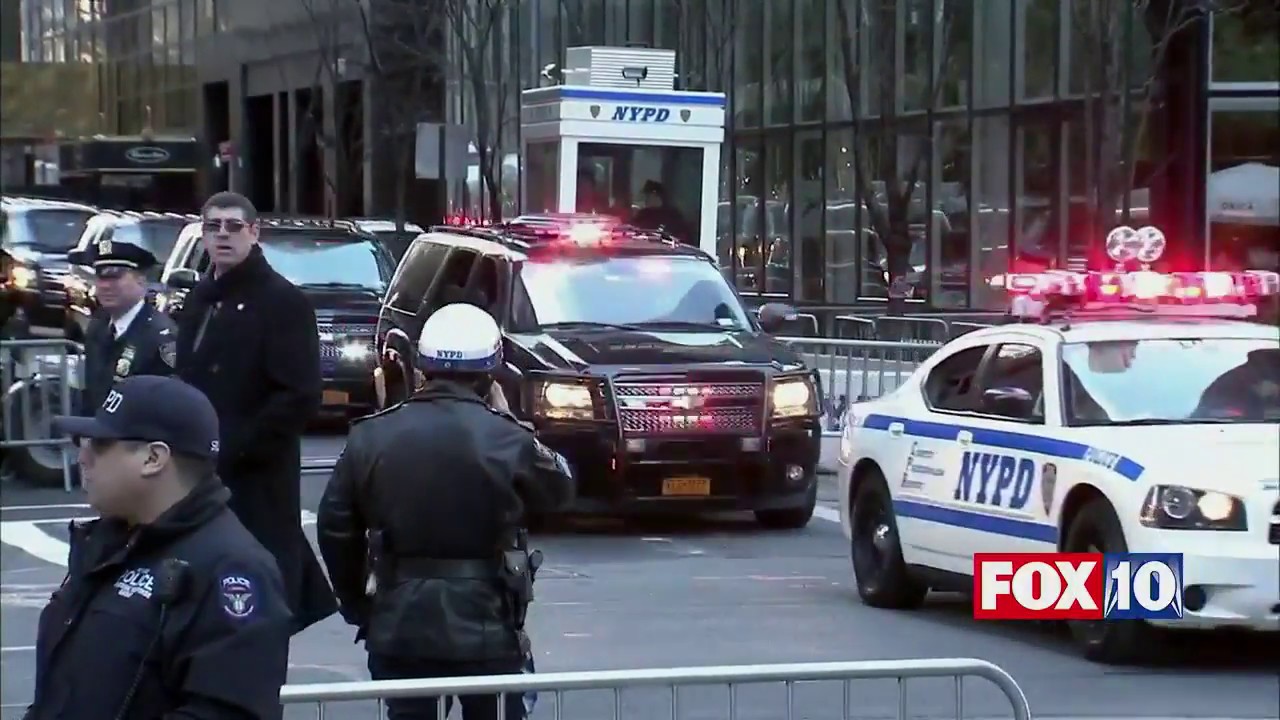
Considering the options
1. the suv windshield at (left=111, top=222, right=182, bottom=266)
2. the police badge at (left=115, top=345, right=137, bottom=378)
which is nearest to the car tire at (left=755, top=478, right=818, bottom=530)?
the suv windshield at (left=111, top=222, right=182, bottom=266)

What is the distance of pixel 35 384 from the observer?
45.7 feet

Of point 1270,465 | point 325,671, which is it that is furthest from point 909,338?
point 325,671

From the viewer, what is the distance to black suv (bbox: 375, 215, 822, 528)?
1249 centimetres

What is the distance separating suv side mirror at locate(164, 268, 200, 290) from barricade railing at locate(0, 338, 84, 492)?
99cm

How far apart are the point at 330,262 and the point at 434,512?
7240 millimetres

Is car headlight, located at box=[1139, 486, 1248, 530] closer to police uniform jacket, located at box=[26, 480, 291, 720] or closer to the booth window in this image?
the booth window

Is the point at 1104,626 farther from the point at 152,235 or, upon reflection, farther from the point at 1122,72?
the point at 152,235

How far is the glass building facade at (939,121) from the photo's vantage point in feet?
27.7

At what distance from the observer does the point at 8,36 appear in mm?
7531

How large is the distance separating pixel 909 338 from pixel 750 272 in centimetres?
158

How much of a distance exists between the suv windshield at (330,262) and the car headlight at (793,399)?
2159 millimetres

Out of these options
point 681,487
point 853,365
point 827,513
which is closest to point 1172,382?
point 853,365

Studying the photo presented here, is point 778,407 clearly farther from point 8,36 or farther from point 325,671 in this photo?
point 8,36

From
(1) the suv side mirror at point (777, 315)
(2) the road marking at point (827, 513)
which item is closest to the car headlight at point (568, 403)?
(1) the suv side mirror at point (777, 315)
